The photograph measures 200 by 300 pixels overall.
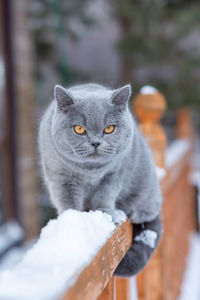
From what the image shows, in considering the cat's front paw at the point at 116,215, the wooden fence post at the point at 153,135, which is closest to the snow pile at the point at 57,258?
the cat's front paw at the point at 116,215

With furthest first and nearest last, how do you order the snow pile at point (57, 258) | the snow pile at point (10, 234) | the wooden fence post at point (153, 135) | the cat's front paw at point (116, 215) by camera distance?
the snow pile at point (10, 234) → the wooden fence post at point (153, 135) → the cat's front paw at point (116, 215) → the snow pile at point (57, 258)

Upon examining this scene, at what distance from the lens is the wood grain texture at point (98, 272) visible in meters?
0.74

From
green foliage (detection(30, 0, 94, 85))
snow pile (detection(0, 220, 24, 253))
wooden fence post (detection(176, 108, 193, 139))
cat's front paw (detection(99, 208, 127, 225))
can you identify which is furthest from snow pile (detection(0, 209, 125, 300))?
green foliage (detection(30, 0, 94, 85))

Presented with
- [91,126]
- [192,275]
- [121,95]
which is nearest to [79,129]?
[91,126]

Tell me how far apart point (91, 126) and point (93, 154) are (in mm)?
95

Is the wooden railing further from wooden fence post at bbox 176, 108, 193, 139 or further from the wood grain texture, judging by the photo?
wooden fence post at bbox 176, 108, 193, 139

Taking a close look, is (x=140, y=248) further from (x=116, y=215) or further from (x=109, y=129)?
(x=109, y=129)

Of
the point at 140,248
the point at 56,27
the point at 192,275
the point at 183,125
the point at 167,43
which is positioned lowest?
the point at 192,275

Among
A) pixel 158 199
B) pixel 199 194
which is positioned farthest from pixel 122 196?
pixel 199 194

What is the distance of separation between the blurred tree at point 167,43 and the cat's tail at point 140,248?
15.5 feet

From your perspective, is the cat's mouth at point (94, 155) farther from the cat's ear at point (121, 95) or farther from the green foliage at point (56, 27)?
the green foliage at point (56, 27)

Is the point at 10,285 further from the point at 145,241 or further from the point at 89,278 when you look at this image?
the point at 145,241

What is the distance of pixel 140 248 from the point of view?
148 centimetres

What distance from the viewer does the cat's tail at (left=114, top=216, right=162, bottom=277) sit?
4.44 ft
